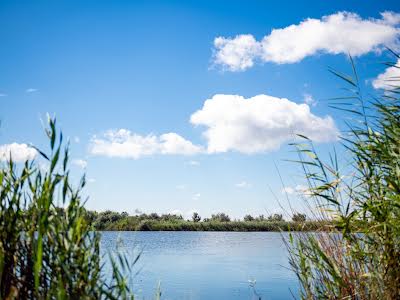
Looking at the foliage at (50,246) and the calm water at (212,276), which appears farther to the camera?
the calm water at (212,276)

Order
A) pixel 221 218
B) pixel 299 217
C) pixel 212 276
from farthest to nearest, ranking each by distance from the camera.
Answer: pixel 221 218, pixel 212 276, pixel 299 217

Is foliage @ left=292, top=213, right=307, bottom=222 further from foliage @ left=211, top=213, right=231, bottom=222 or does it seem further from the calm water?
foliage @ left=211, top=213, right=231, bottom=222

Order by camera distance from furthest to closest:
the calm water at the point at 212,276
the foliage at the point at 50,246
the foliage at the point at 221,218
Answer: the foliage at the point at 221,218, the calm water at the point at 212,276, the foliage at the point at 50,246

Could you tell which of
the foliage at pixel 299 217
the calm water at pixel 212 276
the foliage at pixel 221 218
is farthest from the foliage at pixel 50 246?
the foliage at pixel 221 218

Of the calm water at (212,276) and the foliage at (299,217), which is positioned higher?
the foliage at (299,217)

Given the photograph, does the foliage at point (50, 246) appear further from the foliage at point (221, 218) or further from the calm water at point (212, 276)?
the foliage at point (221, 218)

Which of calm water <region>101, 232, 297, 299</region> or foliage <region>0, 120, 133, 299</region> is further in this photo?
calm water <region>101, 232, 297, 299</region>

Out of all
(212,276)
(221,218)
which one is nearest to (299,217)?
(212,276)

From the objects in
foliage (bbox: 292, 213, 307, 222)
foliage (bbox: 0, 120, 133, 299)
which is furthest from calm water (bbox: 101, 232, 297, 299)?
foliage (bbox: 0, 120, 133, 299)

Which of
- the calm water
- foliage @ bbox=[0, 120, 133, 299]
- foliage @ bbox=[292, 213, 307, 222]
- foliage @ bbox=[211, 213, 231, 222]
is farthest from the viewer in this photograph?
foliage @ bbox=[211, 213, 231, 222]

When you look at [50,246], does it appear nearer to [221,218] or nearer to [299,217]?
[299,217]

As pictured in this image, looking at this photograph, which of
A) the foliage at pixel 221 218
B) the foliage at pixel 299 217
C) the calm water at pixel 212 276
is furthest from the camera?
the foliage at pixel 221 218

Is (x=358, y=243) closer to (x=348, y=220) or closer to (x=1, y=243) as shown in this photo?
(x=348, y=220)

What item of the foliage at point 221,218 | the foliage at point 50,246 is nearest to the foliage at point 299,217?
the foliage at point 50,246
